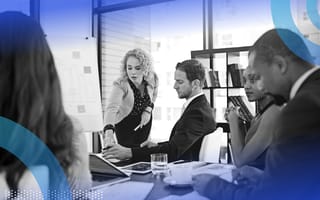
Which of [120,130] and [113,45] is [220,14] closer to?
[113,45]

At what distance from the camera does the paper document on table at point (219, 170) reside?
1615 mm

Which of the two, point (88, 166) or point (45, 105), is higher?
point (45, 105)

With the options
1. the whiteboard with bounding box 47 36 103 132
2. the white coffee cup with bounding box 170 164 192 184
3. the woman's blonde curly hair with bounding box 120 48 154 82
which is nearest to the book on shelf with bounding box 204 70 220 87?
the woman's blonde curly hair with bounding box 120 48 154 82

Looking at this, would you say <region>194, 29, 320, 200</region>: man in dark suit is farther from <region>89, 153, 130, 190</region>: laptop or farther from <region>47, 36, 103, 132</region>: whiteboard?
<region>47, 36, 103, 132</region>: whiteboard

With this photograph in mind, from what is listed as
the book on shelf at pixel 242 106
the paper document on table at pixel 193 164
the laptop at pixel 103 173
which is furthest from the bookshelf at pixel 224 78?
the laptop at pixel 103 173

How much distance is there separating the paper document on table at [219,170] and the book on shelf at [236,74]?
15.1 inches

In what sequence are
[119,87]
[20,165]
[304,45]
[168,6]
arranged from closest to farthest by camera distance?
1. [304,45]
2. [168,6]
3. [119,87]
4. [20,165]

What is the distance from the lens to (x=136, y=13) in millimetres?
1871

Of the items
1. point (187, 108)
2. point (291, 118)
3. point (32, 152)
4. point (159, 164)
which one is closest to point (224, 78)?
point (187, 108)

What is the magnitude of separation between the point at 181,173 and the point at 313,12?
949 mm

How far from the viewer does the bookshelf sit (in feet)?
5.15

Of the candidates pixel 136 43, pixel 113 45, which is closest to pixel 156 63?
pixel 136 43

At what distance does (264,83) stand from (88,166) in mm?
1082

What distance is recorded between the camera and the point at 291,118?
1.43 m
